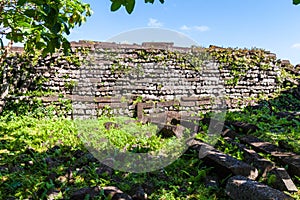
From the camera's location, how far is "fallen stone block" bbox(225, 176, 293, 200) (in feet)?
10.7

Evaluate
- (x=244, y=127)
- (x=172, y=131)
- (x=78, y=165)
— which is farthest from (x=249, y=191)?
(x=244, y=127)

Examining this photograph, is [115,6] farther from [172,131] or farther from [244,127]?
Result: [244,127]

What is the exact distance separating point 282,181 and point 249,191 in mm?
887

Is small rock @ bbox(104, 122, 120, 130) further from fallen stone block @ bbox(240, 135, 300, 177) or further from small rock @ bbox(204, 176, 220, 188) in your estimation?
small rock @ bbox(204, 176, 220, 188)

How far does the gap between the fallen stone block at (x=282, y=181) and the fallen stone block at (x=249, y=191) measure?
582mm


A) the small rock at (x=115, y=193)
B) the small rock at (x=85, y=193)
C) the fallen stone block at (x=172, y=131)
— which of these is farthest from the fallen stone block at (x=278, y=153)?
the small rock at (x=85, y=193)

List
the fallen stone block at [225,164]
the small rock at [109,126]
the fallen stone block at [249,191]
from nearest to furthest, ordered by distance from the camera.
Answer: the fallen stone block at [249,191] < the fallen stone block at [225,164] < the small rock at [109,126]

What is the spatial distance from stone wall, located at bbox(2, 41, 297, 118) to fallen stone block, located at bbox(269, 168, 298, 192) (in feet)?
17.2

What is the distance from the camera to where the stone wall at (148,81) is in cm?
887

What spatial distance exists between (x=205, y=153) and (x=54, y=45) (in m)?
3.28

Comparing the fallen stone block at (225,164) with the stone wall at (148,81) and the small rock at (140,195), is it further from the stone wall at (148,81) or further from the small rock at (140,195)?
the stone wall at (148,81)

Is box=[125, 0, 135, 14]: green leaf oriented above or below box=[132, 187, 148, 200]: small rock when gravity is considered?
above

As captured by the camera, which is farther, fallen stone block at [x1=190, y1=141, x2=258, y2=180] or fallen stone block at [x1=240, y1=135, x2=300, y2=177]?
fallen stone block at [x1=240, y1=135, x2=300, y2=177]

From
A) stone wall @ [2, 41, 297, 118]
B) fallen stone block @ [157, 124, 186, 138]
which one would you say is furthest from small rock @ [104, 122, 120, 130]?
stone wall @ [2, 41, 297, 118]
